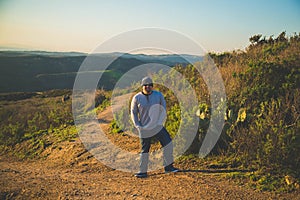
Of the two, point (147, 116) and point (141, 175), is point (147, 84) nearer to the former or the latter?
point (147, 116)

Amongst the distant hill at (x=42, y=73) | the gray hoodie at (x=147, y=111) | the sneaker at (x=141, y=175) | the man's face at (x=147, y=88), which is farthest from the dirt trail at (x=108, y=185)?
the distant hill at (x=42, y=73)

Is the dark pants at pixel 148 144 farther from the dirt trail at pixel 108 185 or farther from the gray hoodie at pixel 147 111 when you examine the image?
the dirt trail at pixel 108 185

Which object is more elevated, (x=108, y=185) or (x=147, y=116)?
(x=147, y=116)

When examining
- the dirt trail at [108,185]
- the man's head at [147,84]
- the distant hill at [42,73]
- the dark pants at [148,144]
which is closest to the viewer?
the dirt trail at [108,185]

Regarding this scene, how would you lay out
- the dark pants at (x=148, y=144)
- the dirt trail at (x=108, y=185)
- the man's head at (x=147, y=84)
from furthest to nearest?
the dark pants at (x=148, y=144), the man's head at (x=147, y=84), the dirt trail at (x=108, y=185)

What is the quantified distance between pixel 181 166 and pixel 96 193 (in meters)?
2.05

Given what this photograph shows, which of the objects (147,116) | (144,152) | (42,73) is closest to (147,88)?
(147,116)

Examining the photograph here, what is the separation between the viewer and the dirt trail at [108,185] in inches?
186

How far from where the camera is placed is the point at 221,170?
19.0ft

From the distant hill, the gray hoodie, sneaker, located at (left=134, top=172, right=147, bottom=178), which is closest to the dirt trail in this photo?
sneaker, located at (left=134, top=172, right=147, bottom=178)

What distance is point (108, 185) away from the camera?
5379 millimetres

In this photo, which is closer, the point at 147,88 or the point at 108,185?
the point at 108,185

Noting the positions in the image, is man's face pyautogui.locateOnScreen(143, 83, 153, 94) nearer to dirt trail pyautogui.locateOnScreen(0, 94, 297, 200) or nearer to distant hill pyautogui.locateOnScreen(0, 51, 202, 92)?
dirt trail pyautogui.locateOnScreen(0, 94, 297, 200)

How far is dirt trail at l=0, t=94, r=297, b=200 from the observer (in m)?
4.72
